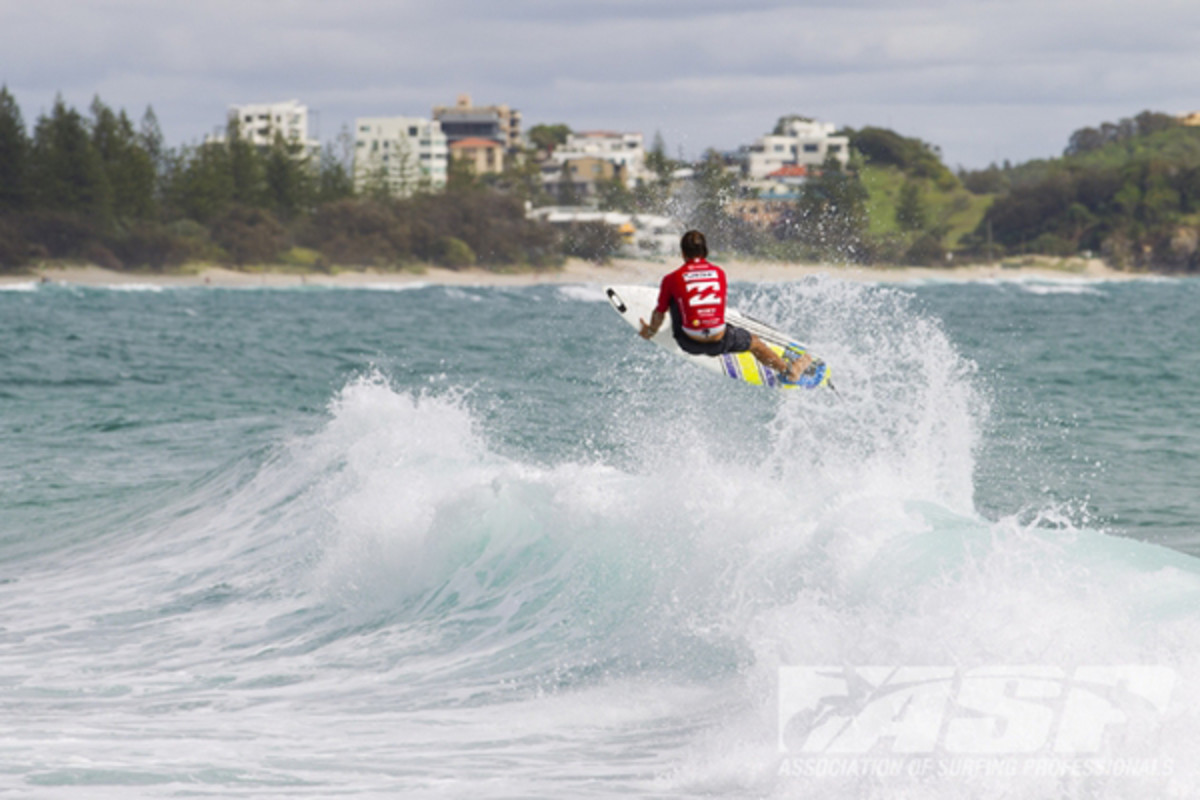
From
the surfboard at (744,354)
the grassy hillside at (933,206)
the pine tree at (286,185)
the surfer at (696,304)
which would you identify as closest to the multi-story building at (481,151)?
the pine tree at (286,185)

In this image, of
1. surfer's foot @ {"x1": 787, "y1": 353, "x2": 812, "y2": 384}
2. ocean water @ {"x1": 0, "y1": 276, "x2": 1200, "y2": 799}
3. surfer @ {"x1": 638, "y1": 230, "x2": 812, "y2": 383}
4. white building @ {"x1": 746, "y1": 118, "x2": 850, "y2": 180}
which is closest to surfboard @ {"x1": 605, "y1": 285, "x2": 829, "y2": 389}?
surfer's foot @ {"x1": 787, "y1": 353, "x2": 812, "y2": 384}

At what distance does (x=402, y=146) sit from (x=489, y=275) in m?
46.1

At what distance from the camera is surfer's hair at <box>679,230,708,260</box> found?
10.9 m

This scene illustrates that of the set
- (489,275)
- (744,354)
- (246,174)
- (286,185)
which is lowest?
(489,275)

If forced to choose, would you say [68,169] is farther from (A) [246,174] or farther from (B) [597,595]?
(B) [597,595]

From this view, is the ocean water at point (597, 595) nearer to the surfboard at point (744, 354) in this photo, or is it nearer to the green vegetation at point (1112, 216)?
the surfboard at point (744, 354)

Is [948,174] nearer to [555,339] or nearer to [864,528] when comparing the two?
[555,339]

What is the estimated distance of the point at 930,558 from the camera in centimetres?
848

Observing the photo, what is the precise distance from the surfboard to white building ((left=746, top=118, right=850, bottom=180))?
14590 centimetres

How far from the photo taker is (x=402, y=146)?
16988cm

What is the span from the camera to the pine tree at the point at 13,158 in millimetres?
126125

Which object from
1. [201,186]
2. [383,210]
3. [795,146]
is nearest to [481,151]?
[795,146]

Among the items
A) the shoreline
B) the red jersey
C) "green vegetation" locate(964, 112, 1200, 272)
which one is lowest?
the shoreline

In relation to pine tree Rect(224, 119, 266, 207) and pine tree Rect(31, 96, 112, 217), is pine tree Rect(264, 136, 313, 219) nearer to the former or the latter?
pine tree Rect(224, 119, 266, 207)
